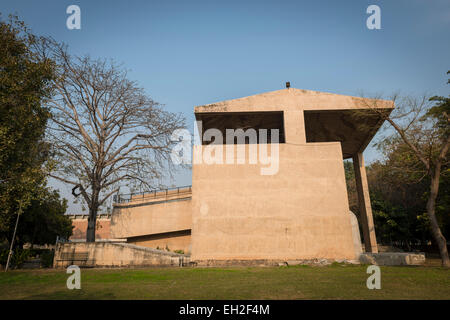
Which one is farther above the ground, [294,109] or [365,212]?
[294,109]

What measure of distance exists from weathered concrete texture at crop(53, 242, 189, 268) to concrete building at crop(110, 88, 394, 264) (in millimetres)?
2686

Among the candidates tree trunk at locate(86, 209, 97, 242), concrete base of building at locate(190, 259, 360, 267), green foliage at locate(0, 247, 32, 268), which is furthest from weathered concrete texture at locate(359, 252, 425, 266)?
green foliage at locate(0, 247, 32, 268)

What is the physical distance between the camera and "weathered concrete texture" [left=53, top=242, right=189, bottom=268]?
17.0m

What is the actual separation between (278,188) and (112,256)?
11.4 metres

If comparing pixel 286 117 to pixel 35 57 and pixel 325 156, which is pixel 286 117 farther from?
pixel 35 57


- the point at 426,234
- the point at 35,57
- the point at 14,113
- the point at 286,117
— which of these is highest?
the point at 35,57

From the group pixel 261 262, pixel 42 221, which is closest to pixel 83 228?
pixel 42 221

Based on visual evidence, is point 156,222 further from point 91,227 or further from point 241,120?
point 241,120

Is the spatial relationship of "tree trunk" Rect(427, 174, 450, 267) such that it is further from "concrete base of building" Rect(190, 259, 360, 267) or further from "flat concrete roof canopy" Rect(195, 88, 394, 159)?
"flat concrete roof canopy" Rect(195, 88, 394, 159)

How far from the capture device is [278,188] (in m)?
16.5

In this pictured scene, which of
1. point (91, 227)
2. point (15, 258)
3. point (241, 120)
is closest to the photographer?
point (15, 258)

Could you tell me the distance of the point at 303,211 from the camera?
1609 centimetres

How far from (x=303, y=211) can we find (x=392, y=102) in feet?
30.5

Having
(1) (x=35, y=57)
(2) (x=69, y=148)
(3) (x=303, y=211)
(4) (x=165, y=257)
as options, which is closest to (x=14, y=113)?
(1) (x=35, y=57)
